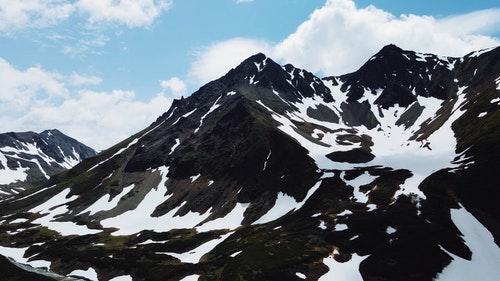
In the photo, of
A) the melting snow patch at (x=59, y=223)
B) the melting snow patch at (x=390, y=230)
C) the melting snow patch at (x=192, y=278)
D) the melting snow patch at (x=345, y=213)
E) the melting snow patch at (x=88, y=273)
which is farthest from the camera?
the melting snow patch at (x=59, y=223)

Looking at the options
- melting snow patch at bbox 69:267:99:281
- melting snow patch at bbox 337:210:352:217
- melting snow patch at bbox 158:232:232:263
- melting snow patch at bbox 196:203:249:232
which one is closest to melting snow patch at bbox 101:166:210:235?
melting snow patch at bbox 196:203:249:232

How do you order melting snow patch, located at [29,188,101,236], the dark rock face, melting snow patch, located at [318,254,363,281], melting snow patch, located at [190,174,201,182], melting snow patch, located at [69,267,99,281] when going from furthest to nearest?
melting snow patch, located at [190,174,201,182] < the dark rock face < melting snow patch, located at [29,188,101,236] < melting snow patch, located at [69,267,99,281] < melting snow patch, located at [318,254,363,281]

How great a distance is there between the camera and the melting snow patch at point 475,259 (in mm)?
65062

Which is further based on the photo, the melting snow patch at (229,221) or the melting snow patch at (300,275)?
the melting snow patch at (229,221)

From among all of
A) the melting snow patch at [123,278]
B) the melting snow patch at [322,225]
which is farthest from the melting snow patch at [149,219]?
the melting snow patch at [322,225]

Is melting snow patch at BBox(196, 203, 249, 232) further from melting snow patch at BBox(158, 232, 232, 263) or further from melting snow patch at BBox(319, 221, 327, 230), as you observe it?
melting snow patch at BBox(319, 221, 327, 230)

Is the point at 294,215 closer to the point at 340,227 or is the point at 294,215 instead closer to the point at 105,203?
the point at 340,227

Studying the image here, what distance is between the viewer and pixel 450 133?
161 m

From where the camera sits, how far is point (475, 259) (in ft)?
229

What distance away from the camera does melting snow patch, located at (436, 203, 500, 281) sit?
65.1m

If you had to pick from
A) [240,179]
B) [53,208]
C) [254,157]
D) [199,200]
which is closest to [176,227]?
[199,200]

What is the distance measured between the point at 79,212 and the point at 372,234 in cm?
13871

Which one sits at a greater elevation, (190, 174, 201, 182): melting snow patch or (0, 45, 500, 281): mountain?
(190, 174, 201, 182): melting snow patch

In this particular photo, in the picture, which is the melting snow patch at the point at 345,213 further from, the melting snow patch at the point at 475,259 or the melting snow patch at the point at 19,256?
the melting snow patch at the point at 19,256
